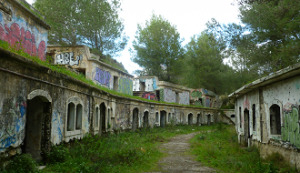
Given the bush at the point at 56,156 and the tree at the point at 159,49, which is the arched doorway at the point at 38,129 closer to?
the bush at the point at 56,156

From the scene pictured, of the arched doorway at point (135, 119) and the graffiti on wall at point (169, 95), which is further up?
the graffiti on wall at point (169, 95)

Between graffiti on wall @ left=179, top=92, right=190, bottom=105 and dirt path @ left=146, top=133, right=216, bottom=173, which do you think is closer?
dirt path @ left=146, top=133, right=216, bottom=173

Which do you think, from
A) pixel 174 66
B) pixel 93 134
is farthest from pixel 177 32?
pixel 93 134

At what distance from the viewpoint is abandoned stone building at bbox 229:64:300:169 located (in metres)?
6.78

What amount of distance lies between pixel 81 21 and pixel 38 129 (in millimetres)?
20331

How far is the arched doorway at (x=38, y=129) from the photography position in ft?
23.6

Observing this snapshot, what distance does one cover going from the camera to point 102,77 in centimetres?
2016

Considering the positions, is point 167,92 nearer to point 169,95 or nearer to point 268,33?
point 169,95

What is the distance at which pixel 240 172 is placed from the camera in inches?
Answer: 279

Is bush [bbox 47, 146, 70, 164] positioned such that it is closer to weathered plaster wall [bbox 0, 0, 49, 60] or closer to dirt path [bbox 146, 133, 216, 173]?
dirt path [bbox 146, 133, 216, 173]

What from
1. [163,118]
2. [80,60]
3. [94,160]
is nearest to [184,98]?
[163,118]

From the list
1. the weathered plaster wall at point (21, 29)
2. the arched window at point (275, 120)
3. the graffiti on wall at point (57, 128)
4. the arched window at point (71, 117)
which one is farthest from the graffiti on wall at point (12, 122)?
the arched window at point (275, 120)

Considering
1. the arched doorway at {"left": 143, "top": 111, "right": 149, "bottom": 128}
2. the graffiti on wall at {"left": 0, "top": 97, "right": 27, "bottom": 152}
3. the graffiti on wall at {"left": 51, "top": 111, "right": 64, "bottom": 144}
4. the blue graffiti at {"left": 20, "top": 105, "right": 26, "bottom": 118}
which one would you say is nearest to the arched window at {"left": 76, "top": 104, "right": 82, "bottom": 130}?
the graffiti on wall at {"left": 51, "top": 111, "right": 64, "bottom": 144}

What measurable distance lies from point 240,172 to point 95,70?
1442 centimetres
